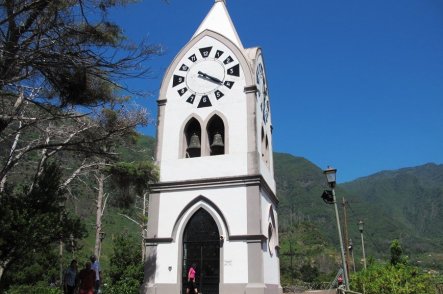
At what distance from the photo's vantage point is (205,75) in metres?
18.2

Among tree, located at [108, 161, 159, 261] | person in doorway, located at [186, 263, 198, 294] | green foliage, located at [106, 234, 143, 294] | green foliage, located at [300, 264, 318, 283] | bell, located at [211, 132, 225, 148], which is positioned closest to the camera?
person in doorway, located at [186, 263, 198, 294]

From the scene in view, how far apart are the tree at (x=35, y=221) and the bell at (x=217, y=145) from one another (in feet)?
19.5

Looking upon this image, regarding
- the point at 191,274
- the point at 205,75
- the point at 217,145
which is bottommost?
the point at 191,274

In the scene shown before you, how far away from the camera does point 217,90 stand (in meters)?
17.7

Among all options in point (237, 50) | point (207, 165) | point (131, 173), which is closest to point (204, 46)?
point (237, 50)

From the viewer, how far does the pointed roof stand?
63.3 feet

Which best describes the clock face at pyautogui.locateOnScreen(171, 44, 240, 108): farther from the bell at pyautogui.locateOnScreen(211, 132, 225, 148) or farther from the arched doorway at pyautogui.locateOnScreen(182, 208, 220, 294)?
the arched doorway at pyautogui.locateOnScreen(182, 208, 220, 294)

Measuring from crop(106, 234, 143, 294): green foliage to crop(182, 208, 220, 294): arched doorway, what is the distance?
5099mm

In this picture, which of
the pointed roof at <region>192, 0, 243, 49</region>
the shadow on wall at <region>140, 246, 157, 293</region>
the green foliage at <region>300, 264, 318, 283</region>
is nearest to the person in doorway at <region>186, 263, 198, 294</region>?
the shadow on wall at <region>140, 246, 157, 293</region>

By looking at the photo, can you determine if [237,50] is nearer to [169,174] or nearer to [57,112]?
[169,174]

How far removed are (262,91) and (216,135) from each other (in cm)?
366

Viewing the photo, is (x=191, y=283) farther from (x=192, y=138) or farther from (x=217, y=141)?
(x=192, y=138)

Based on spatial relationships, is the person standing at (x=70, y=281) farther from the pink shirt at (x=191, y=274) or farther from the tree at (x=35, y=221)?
the pink shirt at (x=191, y=274)

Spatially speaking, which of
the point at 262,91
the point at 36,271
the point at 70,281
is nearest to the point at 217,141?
the point at 262,91
